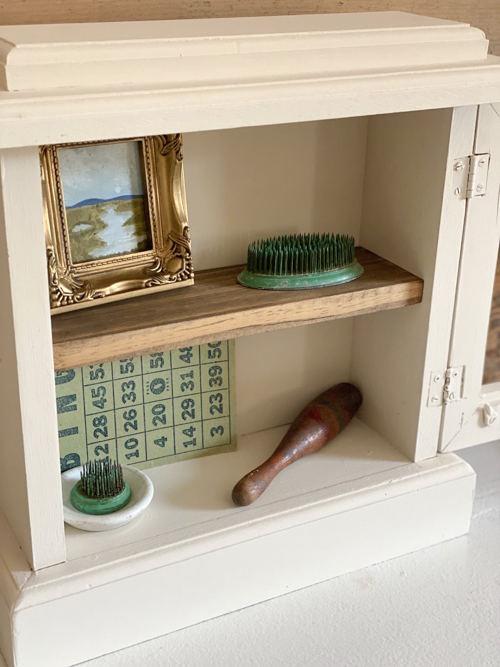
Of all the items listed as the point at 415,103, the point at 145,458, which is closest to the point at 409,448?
the point at 145,458

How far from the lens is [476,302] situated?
107cm

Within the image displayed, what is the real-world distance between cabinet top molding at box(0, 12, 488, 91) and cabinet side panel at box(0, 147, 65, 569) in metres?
0.08

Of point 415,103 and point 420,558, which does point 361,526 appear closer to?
point 420,558

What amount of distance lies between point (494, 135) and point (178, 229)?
0.39m

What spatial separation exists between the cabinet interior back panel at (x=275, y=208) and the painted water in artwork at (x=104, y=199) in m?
0.10

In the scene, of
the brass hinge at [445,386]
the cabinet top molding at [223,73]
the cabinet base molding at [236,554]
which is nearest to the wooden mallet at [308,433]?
the cabinet base molding at [236,554]

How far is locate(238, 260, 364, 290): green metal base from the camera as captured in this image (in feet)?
3.24

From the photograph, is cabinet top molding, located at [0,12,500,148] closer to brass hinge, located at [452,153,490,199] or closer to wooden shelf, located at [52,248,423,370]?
brass hinge, located at [452,153,490,199]

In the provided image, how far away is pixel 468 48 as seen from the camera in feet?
3.02

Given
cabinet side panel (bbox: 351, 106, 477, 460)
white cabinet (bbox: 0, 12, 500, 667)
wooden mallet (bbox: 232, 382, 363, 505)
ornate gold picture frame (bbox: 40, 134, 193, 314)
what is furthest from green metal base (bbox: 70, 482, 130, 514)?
cabinet side panel (bbox: 351, 106, 477, 460)

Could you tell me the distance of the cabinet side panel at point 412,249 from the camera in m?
0.99

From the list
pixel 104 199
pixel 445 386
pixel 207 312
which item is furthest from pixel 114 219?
pixel 445 386

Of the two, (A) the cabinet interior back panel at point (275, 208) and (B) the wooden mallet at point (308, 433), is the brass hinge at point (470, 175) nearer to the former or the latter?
(A) the cabinet interior back panel at point (275, 208)

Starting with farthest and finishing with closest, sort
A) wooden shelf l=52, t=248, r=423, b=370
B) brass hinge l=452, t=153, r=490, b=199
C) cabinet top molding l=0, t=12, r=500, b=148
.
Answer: brass hinge l=452, t=153, r=490, b=199 → wooden shelf l=52, t=248, r=423, b=370 → cabinet top molding l=0, t=12, r=500, b=148
